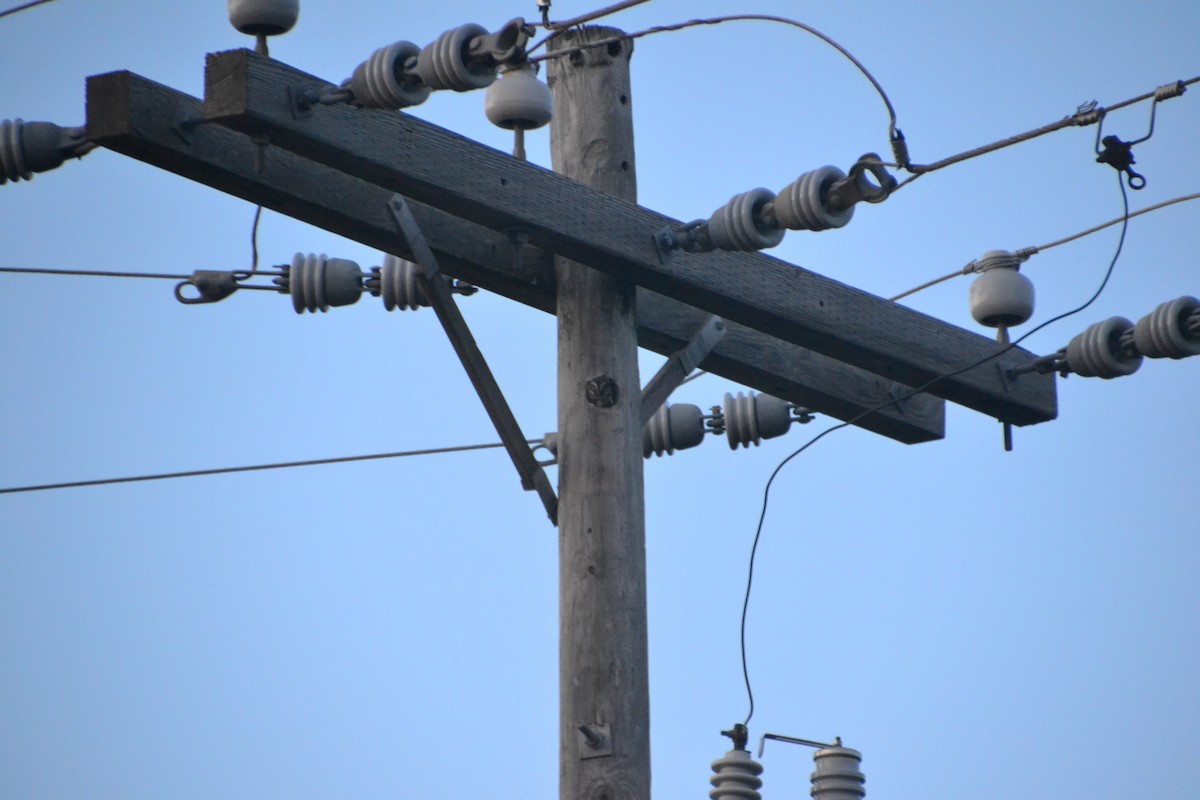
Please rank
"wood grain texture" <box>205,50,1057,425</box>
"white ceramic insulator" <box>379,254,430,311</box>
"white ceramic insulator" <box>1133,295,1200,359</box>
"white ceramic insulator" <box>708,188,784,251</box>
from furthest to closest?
1. "white ceramic insulator" <box>379,254,430,311</box>
2. "white ceramic insulator" <box>1133,295,1200,359</box>
3. "white ceramic insulator" <box>708,188,784,251</box>
4. "wood grain texture" <box>205,50,1057,425</box>

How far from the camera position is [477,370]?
632 centimetres

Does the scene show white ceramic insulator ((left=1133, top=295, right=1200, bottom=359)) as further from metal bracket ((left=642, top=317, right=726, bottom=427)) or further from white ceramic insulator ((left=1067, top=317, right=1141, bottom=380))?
metal bracket ((left=642, top=317, right=726, bottom=427))

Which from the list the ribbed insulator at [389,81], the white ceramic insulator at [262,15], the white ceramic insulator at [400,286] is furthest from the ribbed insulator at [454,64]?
the white ceramic insulator at [400,286]

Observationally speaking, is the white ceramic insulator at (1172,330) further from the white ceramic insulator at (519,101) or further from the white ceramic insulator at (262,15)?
the white ceramic insulator at (262,15)

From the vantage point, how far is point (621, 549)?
6.08 metres

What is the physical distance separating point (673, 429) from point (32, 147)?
101 inches

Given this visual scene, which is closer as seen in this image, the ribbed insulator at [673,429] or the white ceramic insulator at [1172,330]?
the white ceramic insulator at [1172,330]

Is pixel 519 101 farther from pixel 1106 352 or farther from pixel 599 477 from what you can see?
pixel 1106 352

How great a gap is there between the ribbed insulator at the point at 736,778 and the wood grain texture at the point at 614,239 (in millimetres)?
1338

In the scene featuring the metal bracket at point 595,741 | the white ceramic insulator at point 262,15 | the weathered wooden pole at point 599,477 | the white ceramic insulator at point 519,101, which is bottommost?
the metal bracket at point 595,741

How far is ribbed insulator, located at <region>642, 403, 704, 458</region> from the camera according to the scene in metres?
7.72

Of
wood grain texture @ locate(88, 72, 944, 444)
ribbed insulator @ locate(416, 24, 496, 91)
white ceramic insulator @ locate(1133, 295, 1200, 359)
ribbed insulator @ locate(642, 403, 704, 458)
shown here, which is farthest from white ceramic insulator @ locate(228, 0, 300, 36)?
white ceramic insulator @ locate(1133, 295, 1200, 359)

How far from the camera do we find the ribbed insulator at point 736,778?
6645 mm

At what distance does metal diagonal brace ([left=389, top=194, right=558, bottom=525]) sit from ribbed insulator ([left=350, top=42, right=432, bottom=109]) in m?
0.63
